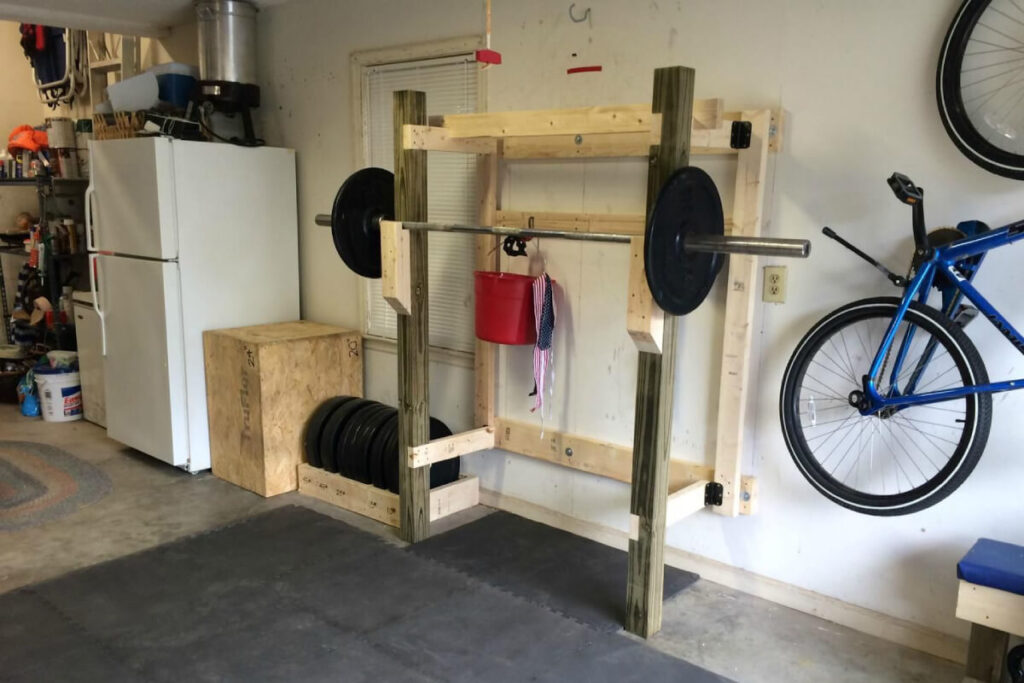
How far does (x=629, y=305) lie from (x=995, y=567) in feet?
4.31

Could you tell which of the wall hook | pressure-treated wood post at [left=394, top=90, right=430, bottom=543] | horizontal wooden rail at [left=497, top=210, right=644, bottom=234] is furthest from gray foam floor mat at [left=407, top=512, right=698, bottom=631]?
the wall hook

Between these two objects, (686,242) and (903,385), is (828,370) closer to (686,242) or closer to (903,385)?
(903,385)

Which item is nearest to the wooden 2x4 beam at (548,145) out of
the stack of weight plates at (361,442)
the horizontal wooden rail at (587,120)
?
the horizontal wooden rail at (587,120)

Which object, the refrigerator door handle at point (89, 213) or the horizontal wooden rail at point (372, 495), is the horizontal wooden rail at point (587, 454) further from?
the refrigerator door handle at point (89, 213)

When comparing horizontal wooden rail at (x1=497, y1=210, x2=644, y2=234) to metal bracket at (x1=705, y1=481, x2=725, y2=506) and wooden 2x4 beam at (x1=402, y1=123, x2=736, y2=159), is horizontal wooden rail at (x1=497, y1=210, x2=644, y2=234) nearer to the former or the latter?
wooden 2x4 beam at (x1=402, y1=123, x2=736, y2=159)

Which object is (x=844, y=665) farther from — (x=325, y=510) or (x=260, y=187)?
(x=260, y=187)

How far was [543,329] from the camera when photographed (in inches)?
128

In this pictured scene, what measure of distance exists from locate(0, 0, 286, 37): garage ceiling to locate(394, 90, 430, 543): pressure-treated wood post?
194cm

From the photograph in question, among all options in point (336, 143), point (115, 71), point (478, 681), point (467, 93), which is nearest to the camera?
point (478, 681)

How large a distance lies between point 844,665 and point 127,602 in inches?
102

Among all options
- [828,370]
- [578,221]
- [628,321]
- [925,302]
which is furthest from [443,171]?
[925,302]

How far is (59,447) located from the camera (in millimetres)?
4668

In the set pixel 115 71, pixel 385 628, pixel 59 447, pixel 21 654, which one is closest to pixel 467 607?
pixel 385 628

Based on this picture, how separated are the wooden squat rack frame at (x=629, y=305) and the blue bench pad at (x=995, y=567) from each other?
2.62 feet
